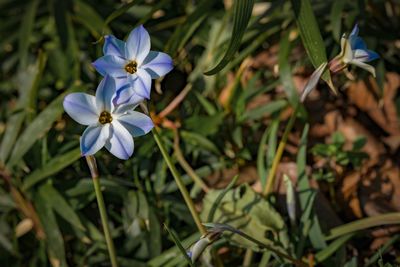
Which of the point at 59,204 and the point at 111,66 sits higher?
the point at 111,66

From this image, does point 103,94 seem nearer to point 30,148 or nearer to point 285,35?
point 30,148

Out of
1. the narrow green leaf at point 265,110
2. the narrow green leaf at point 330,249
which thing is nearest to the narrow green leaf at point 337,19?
the narrow green leaf at point 265,110

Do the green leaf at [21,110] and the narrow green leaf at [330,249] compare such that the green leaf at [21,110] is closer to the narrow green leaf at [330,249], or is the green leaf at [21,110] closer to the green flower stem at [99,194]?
the green flower stem at [99,194]

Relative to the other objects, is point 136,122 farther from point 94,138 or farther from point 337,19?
point 337,19

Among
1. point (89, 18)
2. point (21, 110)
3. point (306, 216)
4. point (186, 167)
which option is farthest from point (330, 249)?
point (89, 18)

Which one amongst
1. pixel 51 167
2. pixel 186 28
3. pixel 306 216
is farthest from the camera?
pixel 186 28

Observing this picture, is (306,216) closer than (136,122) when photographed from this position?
No
